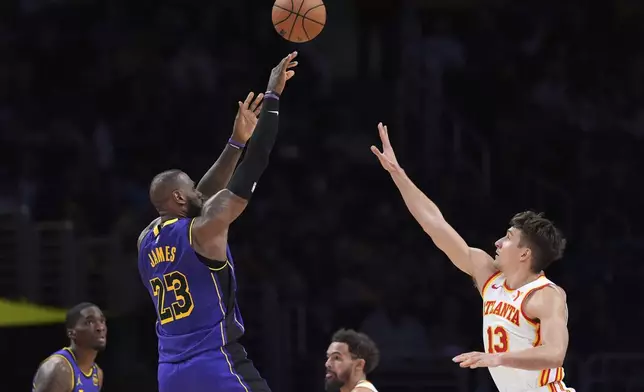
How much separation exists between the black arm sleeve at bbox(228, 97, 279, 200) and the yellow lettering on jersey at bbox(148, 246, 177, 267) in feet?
1.37

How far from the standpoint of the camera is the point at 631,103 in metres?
11.4

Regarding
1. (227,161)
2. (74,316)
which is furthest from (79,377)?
(227,161)

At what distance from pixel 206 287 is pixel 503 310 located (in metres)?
1.33

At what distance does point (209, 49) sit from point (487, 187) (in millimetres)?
3261

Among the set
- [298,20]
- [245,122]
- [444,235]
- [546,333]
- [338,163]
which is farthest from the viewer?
[338,163]

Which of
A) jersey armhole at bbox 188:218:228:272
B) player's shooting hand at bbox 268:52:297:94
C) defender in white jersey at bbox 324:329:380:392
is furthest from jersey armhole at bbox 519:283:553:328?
defender in white jersey at bbox 324:329:380:392

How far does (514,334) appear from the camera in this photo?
4.95m

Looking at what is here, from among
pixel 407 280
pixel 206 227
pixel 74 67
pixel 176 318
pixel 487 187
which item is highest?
pixel 74 67

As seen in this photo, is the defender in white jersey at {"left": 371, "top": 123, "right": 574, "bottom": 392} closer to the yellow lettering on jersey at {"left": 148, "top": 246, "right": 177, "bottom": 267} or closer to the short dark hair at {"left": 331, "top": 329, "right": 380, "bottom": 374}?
the yellow lettering on jersey at {"left": 148, "top": 246, "right": 177, "bottom": 267}

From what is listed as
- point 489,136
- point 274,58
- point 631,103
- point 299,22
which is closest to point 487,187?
point 489,136

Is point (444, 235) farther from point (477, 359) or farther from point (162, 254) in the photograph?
point (162, 254)

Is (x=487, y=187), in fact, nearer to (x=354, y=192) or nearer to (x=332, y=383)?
(x=354, y=192)

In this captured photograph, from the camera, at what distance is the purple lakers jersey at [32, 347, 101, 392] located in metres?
6.74

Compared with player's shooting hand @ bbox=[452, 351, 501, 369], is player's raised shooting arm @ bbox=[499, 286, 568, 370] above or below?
above
